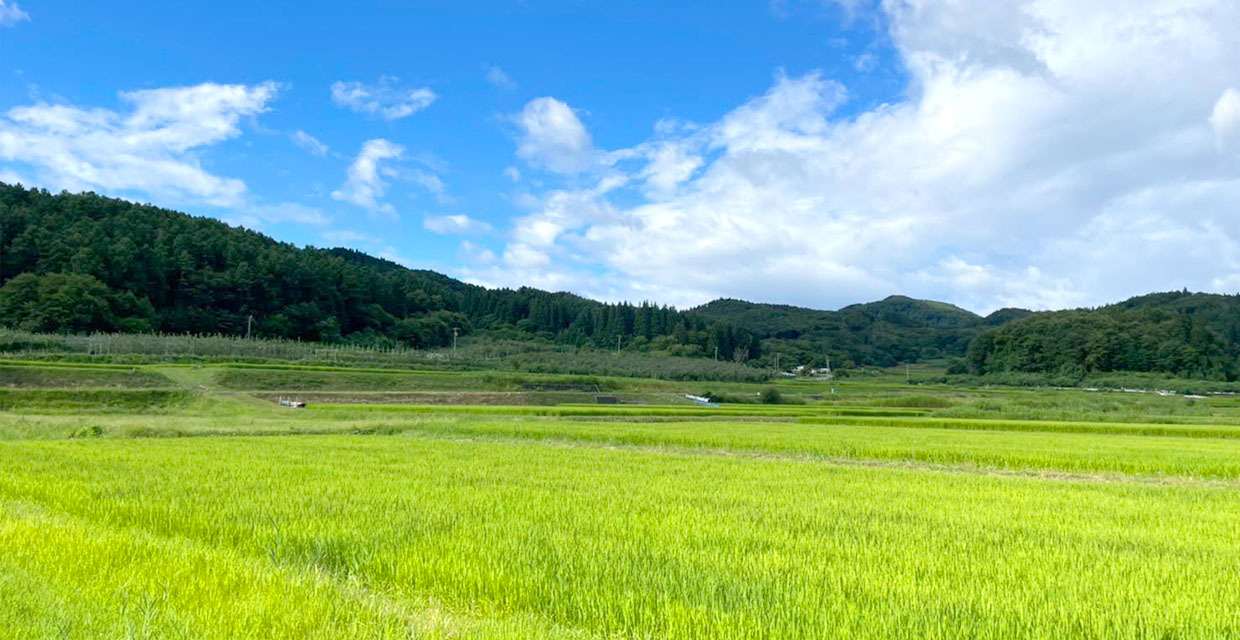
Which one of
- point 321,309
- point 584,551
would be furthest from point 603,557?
point 321,309

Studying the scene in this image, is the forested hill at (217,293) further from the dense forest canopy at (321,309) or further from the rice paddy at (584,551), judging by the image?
the rice paddy at (584,551)

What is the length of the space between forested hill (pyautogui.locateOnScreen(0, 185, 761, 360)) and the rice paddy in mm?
88354

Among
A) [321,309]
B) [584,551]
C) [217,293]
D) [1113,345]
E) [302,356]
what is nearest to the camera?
[584,551]

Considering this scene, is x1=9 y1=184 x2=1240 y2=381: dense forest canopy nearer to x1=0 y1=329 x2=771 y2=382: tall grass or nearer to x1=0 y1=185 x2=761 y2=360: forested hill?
x1=0 y1=185 x2=761 y2=360: forested hill

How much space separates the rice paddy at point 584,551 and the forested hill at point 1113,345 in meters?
133

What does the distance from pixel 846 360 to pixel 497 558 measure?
17666cm

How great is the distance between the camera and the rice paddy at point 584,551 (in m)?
4.69

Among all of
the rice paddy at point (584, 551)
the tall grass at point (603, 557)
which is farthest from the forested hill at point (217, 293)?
the tall grass at point (603, 557)

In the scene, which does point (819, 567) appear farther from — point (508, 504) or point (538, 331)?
point (538, 331)

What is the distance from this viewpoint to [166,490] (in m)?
10.0

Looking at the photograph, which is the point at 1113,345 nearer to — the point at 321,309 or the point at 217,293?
the point at 321,309

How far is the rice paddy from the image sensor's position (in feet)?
15.4

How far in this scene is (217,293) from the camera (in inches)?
4183

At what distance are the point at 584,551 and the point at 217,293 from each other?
11707cm
